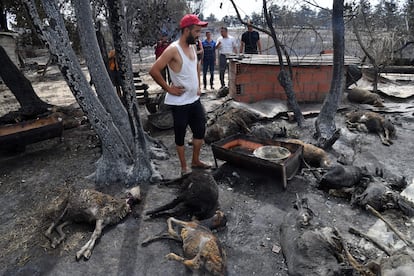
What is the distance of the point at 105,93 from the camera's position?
13.7 feet

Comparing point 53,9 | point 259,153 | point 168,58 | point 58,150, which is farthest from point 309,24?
point 58,150

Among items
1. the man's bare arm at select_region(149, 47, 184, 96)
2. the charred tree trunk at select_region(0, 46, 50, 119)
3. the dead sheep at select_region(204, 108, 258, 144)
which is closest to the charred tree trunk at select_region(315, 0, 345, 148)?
the dead sheep at select_region(204, 108, 258, 144)

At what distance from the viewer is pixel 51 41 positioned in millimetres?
3668

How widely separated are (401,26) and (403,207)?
12.4 metres

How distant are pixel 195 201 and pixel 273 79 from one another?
205 inches

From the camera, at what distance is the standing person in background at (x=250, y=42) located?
9275 millimetres

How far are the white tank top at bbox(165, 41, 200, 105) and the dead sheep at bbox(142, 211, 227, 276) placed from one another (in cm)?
156

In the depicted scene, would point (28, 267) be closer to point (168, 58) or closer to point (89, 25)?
point (168, 58)

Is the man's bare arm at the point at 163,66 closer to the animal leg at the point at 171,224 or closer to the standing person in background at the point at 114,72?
the animal leg at the point at 171,224

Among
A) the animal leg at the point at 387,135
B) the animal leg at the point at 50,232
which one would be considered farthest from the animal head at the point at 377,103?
the animal leg at the point at 50,232

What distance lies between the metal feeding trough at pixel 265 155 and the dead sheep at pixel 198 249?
127cm

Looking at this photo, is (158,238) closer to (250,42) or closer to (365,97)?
(365,97)

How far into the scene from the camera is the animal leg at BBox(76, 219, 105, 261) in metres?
2.85

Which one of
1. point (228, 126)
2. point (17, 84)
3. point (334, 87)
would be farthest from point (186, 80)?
point (17, 84)
